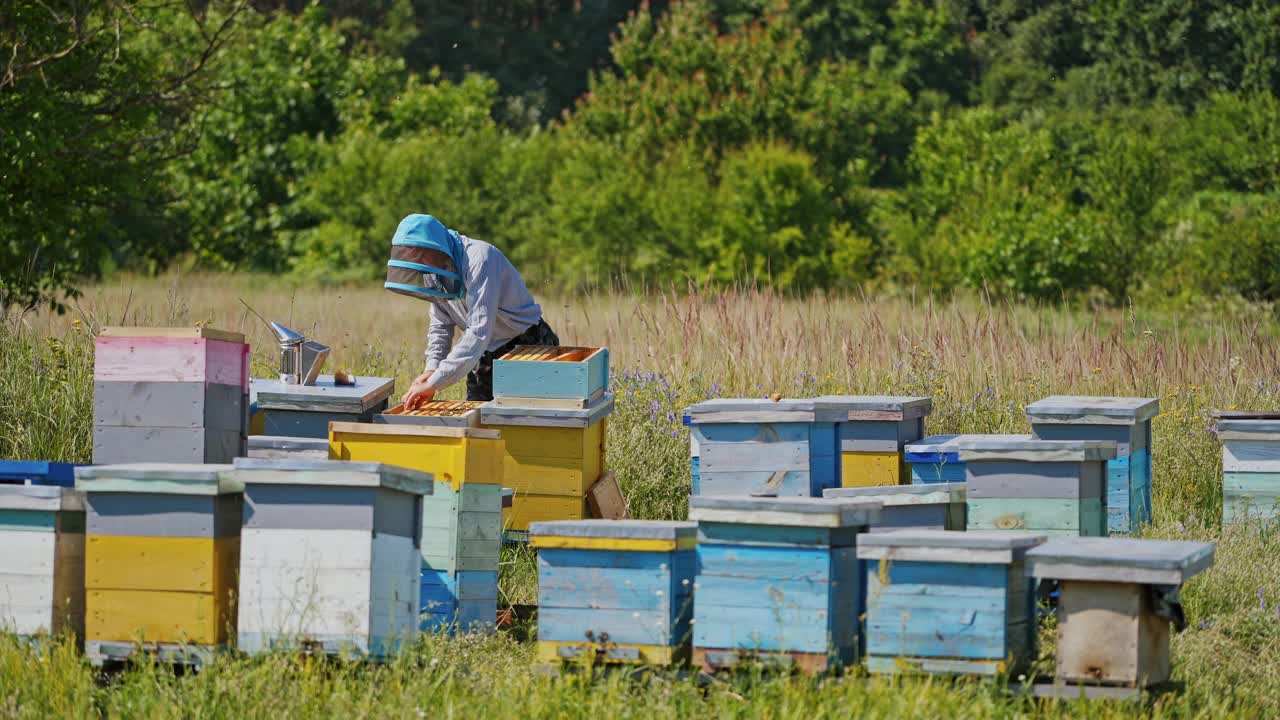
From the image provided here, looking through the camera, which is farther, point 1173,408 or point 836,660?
point 1173,408

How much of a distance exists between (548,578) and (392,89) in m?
24.0

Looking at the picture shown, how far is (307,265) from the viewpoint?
24500 mm

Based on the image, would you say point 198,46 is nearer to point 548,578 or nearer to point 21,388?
point 21,388

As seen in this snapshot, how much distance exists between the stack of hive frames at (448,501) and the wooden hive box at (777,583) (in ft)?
3.57

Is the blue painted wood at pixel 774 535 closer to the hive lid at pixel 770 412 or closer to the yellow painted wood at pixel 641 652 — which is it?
the yellow painted wood at pixel 641 652

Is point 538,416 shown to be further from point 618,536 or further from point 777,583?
point 777,583

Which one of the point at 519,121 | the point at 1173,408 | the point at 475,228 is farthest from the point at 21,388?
the point at 519,121

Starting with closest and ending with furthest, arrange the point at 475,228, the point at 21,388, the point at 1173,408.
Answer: the point at 21,388 < the point at 1173,408 < the point at 475,228

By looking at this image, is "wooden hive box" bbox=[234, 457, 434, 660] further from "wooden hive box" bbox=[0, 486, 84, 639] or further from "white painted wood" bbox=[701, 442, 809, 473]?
"white painted wood" bbox=[701, 442, 809, 473]

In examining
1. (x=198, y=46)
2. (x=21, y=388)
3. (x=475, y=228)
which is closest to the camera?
(x=21, y=388)

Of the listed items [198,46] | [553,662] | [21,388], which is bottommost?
[553,662]

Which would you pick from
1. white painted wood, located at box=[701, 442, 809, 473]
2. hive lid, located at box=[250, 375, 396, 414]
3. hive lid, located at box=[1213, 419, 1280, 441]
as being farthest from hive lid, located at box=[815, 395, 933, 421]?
hive lid, located at box=[250, 375, 396, 414]

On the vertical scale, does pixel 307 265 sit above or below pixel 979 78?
below

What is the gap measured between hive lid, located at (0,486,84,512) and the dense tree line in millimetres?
6830
